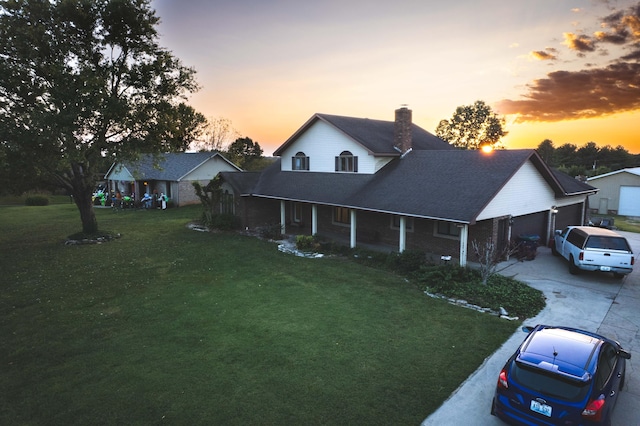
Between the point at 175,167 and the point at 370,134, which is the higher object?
the point at 370,134

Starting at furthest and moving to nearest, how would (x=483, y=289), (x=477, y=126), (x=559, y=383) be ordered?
(x=477, y=126)
(x=483, y=289)
(x=559, y=383)

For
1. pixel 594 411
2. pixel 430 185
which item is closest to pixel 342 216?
pixel 430 185

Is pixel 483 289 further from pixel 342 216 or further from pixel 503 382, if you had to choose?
pixel 342 216

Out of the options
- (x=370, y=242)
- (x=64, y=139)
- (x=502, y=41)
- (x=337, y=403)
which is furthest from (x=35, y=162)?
(x=502, y=41)

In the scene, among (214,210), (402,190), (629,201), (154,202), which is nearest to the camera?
(402,190)

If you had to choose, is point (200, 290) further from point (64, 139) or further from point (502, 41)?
point (502, 41)

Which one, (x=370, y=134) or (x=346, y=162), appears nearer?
(x=346, y=162)

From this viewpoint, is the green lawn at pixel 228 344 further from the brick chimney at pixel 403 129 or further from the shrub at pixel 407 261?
the brick chimney at pixel 403 129
